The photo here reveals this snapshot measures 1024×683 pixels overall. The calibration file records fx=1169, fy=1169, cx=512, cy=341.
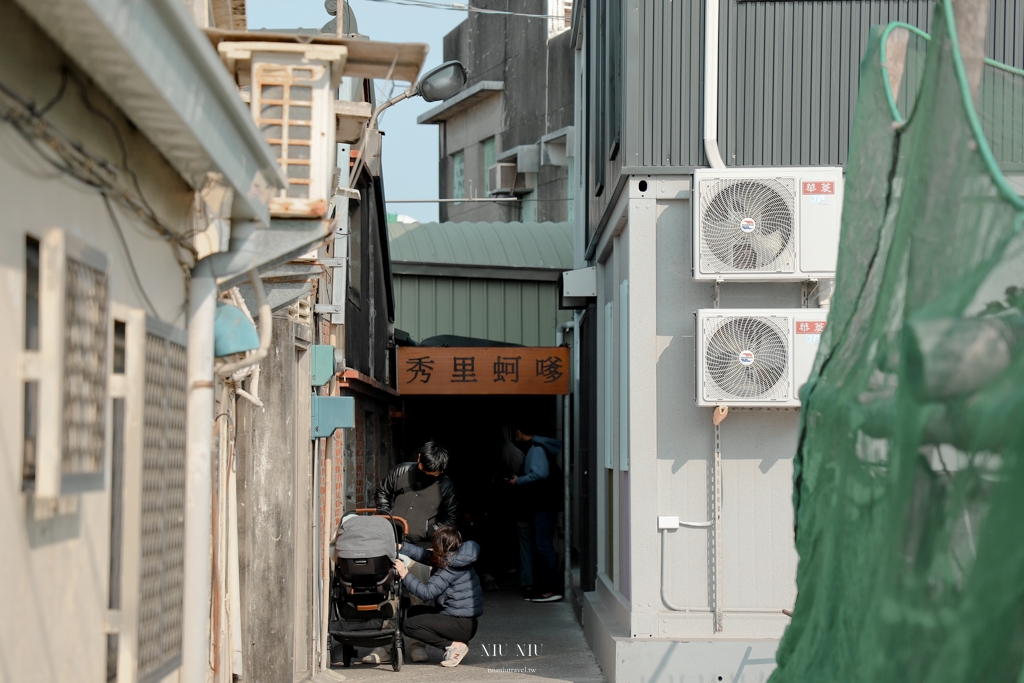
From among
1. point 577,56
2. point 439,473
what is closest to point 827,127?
point 439,473

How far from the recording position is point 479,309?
19.7 metres

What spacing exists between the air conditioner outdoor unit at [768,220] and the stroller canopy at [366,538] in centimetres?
320

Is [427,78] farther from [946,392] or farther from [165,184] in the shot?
[946,392]

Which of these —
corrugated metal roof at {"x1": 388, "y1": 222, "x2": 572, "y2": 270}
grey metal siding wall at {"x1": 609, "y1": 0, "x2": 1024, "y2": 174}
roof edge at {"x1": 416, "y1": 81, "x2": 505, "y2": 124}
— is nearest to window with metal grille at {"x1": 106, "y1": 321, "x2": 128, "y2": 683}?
grey metal siding wall at {"x1": 609, "y1": 0, "x2": 1024, "y2": 174}

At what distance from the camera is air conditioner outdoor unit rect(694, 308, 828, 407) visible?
762 centimetres

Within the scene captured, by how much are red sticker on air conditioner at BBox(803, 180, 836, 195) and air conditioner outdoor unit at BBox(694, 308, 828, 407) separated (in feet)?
2.55

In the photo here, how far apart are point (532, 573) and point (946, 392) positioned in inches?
464

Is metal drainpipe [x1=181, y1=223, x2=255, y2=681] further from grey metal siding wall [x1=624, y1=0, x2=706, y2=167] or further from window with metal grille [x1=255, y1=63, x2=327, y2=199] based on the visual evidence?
grey metal siding wall [x1=624, y1=0, x2=706, y2=167]

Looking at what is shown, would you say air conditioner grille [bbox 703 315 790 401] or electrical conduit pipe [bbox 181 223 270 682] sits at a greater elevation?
air conditioner grille [bbox 703 315 790 401]

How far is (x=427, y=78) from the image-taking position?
10.8 metres

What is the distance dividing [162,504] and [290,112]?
1.83 meters

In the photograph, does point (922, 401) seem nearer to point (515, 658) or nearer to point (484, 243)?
point (515, 658)

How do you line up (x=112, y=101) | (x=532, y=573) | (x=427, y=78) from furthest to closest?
(x=532, y=573) < (x=427, y=78) < (x=112, y=101)

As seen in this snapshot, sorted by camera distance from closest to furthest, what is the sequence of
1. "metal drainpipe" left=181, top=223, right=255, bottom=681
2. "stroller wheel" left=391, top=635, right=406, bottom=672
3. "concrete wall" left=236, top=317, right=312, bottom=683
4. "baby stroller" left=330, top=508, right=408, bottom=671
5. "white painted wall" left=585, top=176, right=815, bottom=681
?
"metal drainpipe" left=181, top=223, right=255, bottom=681
"concrete wall" left=236, top=317, right=312, bottom=683
"white painted wall" left=585, top=176, right=815, bottom=681
"baby stroller" left=330, top=508, right=408, bottom=671
"stroller wheel" left=391, top=635, right=406, bottom=672
